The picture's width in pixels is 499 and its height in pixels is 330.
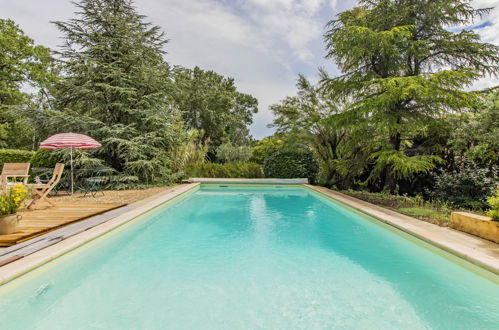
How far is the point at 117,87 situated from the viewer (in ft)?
31.8

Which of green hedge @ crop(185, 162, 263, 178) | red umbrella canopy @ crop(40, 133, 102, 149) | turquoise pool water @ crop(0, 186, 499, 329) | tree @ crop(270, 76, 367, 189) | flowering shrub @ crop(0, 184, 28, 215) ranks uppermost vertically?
tree @ crop(270, 76, 367, 189)

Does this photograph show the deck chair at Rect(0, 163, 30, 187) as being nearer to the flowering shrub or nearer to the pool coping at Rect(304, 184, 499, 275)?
the flowering shrub

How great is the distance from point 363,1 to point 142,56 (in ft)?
29.5

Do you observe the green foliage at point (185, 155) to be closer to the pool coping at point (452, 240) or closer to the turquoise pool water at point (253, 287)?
the turquoise pool water at point (253, 287)

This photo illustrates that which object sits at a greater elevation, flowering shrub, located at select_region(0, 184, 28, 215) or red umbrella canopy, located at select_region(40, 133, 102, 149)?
red umbrella canopy, located at select_region(40, 133, 102, 149)

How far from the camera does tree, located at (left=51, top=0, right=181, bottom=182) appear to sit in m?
9.91

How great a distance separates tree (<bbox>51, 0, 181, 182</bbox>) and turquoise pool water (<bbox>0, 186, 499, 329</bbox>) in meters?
6.91

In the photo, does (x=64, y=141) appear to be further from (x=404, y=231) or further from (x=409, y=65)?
(x=409, y=65)

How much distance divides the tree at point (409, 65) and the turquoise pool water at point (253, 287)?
386 centimetres

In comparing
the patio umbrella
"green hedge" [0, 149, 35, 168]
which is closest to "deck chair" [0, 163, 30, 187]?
the patio umbrella

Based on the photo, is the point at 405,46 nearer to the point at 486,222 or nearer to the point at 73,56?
the point at 486,222

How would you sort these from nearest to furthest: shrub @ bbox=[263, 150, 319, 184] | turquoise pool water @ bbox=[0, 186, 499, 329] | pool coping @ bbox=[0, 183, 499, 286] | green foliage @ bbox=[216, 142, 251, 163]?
1. turquoise pool water @ bbox=[0, 186, 499, 329]
2. pool coping @ bbox=[0, 183, 499, 286]
3. shrub @ bbox=[263, 150, 319, 184]
4. green foliage @ bbox=[216, 142, 251, 163]

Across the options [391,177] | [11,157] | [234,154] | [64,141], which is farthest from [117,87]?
[391,177]

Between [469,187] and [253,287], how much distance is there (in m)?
6.70
